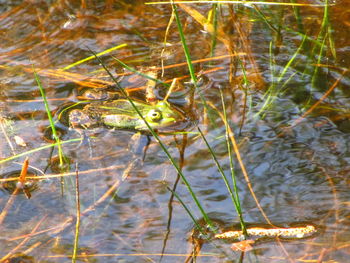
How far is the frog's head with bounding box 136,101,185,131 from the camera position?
393cm

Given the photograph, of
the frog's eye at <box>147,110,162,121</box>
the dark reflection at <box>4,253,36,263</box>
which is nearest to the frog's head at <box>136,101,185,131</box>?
the frog's eye at <box>147,110,162,121</box>

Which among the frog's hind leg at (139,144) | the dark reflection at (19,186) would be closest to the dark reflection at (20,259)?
the dark reflection at (19,186)

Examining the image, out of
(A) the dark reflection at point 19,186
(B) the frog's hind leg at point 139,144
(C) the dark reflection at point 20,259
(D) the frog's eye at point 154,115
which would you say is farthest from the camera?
(D) the frog's eye at point 154,115

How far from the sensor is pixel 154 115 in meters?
3.91

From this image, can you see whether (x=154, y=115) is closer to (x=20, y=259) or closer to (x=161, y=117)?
(x=161, y=117)

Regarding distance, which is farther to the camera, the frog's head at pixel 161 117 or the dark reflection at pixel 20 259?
the frog's head at pixel 161 117

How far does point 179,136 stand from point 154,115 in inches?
10.3

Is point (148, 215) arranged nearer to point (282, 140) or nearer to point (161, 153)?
point (161, 153)

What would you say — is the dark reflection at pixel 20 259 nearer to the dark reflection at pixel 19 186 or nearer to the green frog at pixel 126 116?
the dark reflection at pixel 19 186

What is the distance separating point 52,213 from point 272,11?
300cm

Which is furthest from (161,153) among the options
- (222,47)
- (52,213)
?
(222,47)

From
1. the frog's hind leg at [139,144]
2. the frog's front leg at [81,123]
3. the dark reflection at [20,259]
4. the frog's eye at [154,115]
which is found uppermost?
the frog's eye at [154,115]

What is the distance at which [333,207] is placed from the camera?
315 centimetres

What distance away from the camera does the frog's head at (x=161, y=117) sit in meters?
3.93
